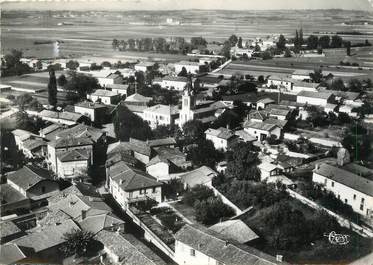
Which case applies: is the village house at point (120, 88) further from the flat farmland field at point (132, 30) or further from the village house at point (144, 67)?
the village house at point (144, 67)

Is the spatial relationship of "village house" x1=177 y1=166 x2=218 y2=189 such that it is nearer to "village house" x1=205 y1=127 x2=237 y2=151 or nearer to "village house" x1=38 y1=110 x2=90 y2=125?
"village house" x1=205 y1=127 x2=237 y2=151

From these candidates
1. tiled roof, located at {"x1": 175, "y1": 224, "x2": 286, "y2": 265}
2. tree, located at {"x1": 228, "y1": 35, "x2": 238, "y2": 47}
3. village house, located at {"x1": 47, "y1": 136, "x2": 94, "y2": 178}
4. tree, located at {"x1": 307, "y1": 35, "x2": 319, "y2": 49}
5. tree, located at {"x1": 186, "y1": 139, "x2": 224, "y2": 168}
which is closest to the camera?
tiled roof, located at {"x1": 175, "y1": 224, "x2": 286, "y2": 265}

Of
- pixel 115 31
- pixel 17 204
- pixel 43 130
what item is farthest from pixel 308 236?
→ pixel 115 31

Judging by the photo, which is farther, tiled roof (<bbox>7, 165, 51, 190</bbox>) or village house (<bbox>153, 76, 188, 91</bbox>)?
village house (<bbox>153, 76, 188, 91</bbox>)

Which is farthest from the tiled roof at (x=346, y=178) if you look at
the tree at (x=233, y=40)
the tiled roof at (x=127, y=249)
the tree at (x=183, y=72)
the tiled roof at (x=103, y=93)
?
the tree at (x=233, y=40)

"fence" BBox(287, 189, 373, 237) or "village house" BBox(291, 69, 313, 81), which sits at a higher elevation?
"village house" BBox(291, 69, 313, 81)

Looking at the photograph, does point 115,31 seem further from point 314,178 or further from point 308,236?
point 308,236

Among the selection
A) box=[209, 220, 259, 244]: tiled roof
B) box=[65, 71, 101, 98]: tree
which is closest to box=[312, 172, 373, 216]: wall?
box=[209, 220, 259, 244]: tiled roof
